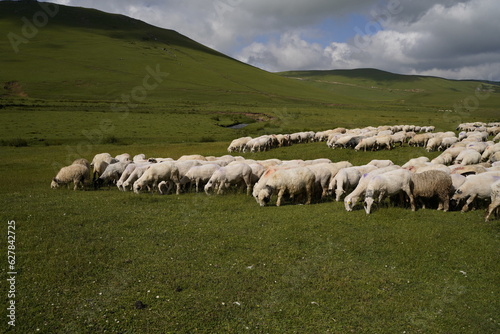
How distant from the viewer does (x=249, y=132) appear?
49.8 m

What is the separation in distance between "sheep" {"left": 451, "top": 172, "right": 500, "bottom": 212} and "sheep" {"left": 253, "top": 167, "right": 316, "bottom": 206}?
18.9ft

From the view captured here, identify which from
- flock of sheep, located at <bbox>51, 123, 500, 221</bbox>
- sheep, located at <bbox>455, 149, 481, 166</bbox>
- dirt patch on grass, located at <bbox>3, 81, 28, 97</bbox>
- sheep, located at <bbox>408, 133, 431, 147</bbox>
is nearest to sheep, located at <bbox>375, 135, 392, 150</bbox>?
sheep, located at <bbox>408, 133, 431, 147</bbox>

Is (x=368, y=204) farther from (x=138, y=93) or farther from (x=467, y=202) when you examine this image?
(x=138, y=93)

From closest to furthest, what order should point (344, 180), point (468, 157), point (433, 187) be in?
point (433, 187), point (344, 180), point (468, 157)

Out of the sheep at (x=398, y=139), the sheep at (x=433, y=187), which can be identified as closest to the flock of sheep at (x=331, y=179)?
the sheep at (x=433, y=187)

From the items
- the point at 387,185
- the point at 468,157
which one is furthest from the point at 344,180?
the point at 468,157

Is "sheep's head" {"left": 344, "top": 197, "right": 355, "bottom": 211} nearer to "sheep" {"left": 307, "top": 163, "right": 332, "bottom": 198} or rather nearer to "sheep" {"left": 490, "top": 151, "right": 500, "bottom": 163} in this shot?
"sheep" {"left": 307, "top": 163, "right": 332, "bottom": 198}

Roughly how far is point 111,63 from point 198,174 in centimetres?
12764

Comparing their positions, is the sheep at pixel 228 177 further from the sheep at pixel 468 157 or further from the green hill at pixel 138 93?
the green hill at pixel 138 93

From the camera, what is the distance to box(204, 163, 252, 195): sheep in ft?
54.1

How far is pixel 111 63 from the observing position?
12669cm

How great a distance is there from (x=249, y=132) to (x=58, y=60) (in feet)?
342

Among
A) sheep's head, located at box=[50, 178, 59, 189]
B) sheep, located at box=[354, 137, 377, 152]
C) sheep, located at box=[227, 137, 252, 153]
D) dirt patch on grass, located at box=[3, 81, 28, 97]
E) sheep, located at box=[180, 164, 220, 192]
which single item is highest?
dirt patch on grass, located at box=[3, 81, 28, 97]

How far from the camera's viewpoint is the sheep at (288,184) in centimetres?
1455
